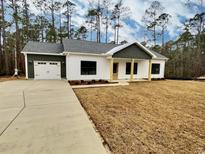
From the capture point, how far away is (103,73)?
14.9 metres

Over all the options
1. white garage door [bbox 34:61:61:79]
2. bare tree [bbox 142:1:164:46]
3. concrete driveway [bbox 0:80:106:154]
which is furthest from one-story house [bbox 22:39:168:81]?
bare tree [bbox 142:1:164:46]

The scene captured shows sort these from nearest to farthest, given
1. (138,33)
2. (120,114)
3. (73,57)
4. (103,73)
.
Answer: (120,114) → (73,57) → (103,73) → (138,33)

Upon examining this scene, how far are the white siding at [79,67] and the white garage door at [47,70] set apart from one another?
6.83 ft

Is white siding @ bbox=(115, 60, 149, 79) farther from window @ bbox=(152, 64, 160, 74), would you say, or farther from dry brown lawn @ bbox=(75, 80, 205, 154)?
dry brown lawn @ bbox=(75, 80, 205, 154)

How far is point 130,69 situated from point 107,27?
14050 mm

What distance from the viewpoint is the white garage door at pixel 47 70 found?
553 inches

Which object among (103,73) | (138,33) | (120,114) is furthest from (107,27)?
(120,114)

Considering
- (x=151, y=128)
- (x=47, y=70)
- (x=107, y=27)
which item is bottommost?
(x=151, y=128)

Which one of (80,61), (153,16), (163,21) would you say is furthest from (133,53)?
(153,16)

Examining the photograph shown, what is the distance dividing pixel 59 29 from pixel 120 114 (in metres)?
25.3

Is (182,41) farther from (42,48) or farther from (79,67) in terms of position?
(42,48)

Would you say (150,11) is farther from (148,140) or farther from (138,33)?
(148,140)

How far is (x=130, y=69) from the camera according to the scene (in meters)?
17.0

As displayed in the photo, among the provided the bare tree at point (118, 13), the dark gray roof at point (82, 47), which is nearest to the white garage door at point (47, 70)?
the dark gray roof at point (82, 47)
